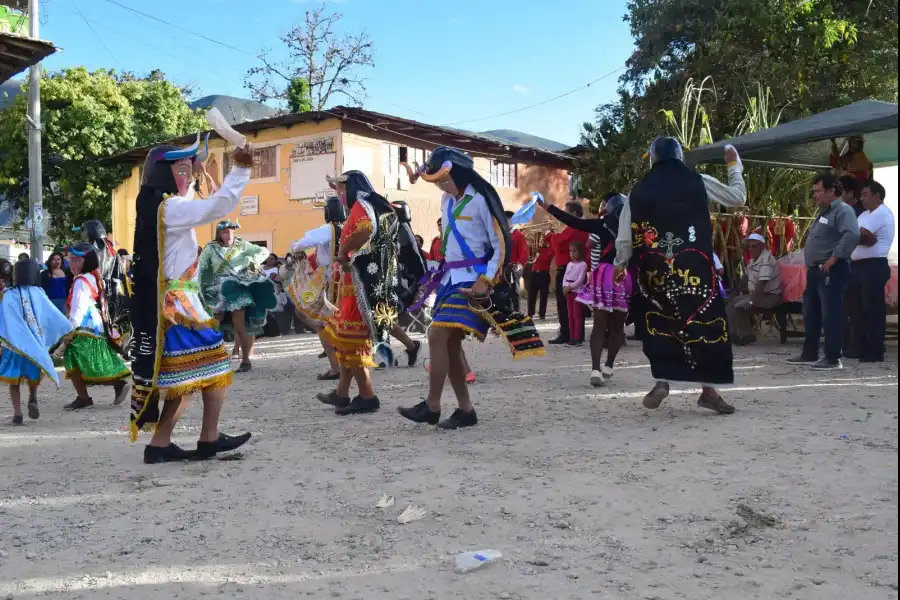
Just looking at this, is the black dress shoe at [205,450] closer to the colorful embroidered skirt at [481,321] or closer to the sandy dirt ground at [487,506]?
the sandy dirt ground at [487,506]

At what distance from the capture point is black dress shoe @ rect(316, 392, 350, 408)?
6.58 metres

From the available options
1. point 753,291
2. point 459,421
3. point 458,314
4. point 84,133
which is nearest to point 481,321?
point 458,314

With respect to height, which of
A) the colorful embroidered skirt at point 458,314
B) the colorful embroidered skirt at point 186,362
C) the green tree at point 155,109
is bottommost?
the colorful embroidered skirt at point 186,362

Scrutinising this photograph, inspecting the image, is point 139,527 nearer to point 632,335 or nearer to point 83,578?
point 83,578

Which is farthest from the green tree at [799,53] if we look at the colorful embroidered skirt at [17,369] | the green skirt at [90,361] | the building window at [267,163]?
the colorful embroidered skirt at [17,369]

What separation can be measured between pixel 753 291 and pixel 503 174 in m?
18.7

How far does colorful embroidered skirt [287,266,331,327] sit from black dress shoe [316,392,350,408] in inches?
35.7

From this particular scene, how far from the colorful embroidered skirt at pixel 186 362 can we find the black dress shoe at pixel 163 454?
407 mm

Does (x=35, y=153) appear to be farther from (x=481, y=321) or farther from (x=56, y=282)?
(x=481, y=321)

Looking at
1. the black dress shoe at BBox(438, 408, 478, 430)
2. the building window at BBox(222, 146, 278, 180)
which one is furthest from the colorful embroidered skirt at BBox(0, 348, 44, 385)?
the building window at BBox(222, 146, 278, 180)

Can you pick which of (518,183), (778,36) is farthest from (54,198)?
(778,36)

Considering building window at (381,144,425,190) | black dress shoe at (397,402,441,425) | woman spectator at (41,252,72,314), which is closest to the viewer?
black dress shoe at (397,402,441,425)

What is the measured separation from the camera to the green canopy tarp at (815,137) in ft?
28.4

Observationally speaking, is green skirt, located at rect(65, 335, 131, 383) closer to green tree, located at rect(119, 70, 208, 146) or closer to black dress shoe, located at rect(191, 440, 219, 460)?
black dress shoe, located at rect(191, 440, 219, 460)
